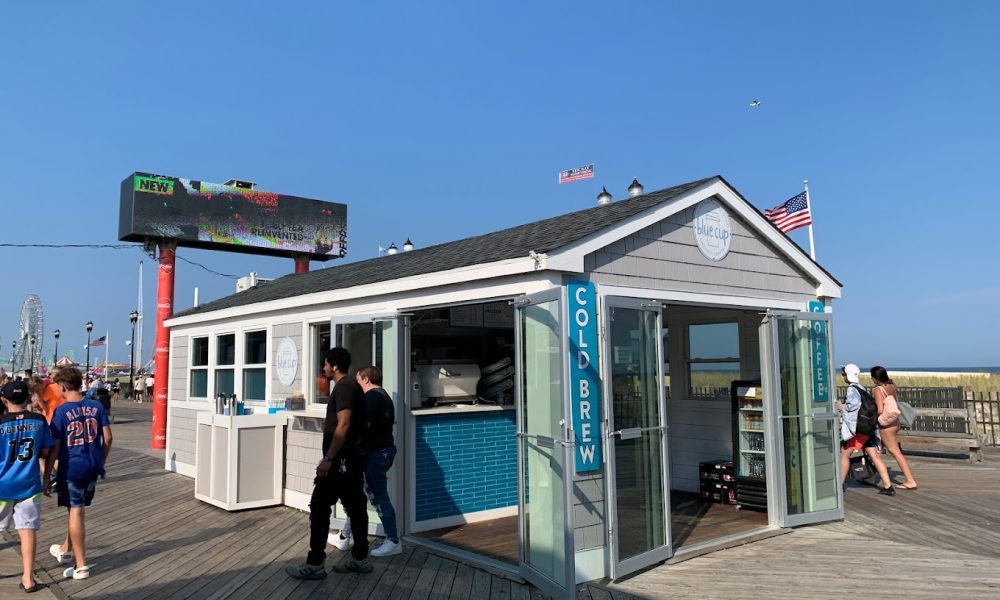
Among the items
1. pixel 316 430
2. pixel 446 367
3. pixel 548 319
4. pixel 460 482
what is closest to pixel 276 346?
pixel 316 430

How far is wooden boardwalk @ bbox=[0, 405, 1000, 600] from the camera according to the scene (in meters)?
4.97

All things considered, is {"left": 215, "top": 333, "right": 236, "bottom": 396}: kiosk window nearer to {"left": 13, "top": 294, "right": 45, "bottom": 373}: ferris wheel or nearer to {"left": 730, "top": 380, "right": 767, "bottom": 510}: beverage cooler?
{"left": 730, "top": 380, "right": 767, "bottom": 510}: beverage cooler

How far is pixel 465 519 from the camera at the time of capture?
723cm

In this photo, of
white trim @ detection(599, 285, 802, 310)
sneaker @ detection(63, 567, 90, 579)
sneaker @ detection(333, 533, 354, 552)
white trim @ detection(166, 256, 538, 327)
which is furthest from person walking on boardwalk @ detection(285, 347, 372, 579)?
white trim @ detection(599, 285, 802, 310)

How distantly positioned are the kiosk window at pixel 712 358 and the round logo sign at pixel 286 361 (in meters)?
4.96

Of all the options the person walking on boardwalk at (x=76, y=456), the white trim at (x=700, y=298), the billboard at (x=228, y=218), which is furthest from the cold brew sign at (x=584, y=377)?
the billboard at (x=228, y=218)

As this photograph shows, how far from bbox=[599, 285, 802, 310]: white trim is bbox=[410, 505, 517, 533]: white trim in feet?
10.1

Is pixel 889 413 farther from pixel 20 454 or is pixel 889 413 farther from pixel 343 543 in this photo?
pixel 20 454

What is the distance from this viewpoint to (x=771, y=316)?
6969 mm

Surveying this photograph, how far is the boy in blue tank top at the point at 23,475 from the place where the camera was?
5.04 m

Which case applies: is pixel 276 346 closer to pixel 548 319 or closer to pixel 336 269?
pixel 336 269

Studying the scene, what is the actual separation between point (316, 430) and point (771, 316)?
5008 millimetres

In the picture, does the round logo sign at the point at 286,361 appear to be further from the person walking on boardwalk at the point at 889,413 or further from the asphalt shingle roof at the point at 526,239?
the person walking on boardwalk at the point at 889,413

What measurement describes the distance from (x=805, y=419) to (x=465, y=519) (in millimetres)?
3677
